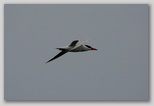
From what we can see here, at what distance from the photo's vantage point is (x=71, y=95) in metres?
33.8

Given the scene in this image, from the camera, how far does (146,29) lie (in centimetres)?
3372

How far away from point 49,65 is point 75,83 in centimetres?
40

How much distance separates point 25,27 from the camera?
33781 millimetres

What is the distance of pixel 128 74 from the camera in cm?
3378

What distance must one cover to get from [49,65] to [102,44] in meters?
0.73

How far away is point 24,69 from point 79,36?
0.82 meters

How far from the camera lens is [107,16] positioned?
33781mm

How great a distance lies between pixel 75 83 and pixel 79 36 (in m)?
0.60

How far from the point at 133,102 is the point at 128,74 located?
0.37 meters

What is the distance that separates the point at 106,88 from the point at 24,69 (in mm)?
1070

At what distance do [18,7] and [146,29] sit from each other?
1.65 metres

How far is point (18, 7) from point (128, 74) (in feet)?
5.37

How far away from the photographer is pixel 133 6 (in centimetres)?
3378

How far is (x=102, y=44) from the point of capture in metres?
33.8
